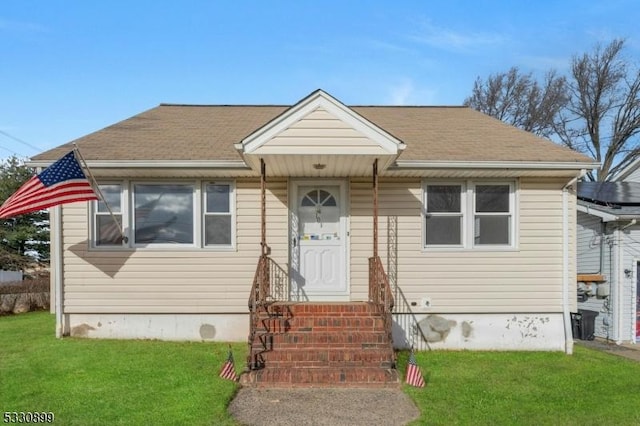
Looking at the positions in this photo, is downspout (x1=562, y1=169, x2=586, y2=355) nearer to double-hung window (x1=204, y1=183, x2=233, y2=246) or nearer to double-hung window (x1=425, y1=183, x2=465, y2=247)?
double-hung window (x1=425, y1=183, x2=465, y2=247)

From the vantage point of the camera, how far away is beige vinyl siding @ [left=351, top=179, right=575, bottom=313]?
833 centimetres

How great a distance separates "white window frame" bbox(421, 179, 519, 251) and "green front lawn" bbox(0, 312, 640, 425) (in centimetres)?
188

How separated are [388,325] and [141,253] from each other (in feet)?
15.4

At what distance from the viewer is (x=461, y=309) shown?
830 centimetres

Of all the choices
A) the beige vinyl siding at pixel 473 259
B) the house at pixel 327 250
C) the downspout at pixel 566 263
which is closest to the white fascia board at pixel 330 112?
the house at pixel 327 250

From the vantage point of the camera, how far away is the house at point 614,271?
11.5m

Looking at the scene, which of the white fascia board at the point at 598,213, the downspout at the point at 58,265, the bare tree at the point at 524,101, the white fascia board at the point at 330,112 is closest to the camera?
the white fascia board at the point at 330,112

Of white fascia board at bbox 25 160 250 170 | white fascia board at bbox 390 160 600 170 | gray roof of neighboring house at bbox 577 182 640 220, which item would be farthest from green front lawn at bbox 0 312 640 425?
gray roof of neighboring house at bbox 577 182 640 220

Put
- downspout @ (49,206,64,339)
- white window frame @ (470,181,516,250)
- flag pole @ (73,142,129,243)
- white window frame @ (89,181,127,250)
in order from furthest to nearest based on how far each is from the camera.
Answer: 1. white window frame @ (470,181,516,250)
2. white window frame @ (89,181,127,250)
3. downspout @ (49,206,64,339)
4. flag pole @ (73,142,129,243)

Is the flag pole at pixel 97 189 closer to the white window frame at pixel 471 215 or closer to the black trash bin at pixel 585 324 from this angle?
the white window frame at pixel 471 215

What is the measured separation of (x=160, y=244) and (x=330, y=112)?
4024 millimetres

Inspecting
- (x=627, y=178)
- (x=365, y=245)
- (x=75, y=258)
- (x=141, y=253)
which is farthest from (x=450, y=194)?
(x=627, y=178)

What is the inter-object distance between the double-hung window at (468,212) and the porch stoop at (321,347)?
2.11 m

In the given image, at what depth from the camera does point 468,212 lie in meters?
8.41
